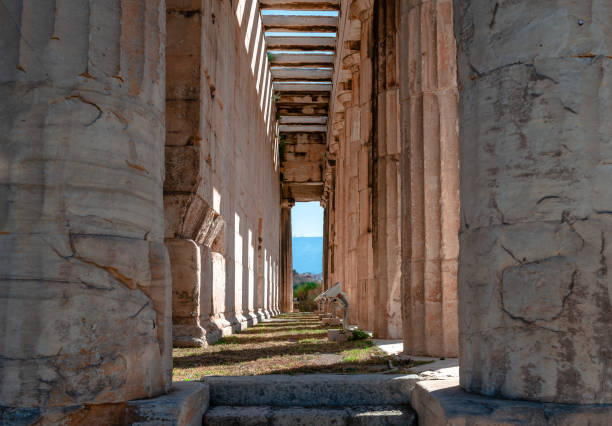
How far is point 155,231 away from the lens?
11.8ft

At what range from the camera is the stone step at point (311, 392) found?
14.2 ft

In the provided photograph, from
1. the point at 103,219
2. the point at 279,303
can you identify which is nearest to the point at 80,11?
the point at 103,219

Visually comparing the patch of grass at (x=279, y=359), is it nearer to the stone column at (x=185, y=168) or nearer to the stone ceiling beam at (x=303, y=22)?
the stone column at (x=185, y=168)

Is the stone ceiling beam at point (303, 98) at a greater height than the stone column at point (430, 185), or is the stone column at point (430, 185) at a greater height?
the stone ceiling beam at point (303, 98)

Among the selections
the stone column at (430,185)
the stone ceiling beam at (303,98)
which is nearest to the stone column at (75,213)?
the stone column at (430,185)

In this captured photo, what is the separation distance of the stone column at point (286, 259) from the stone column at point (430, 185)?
26640 millimetres

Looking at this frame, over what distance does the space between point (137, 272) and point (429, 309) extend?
14.7 feet

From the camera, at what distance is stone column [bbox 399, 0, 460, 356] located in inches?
273

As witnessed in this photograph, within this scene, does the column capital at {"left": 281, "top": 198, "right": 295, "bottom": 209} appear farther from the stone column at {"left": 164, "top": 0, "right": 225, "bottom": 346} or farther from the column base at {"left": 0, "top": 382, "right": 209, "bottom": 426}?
the column base at {"left": 0, "top": 382, "right": 209, "bottom": 426}

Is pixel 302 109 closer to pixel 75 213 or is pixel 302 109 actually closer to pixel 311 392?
pixel 311 392

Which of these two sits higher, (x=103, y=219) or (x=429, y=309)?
(x=103, y=219)

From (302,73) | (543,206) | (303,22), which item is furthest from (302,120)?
(543,206)

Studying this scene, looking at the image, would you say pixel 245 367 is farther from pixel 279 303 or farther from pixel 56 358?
pixel 279 303

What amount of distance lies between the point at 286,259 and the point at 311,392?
30089 millimetres
